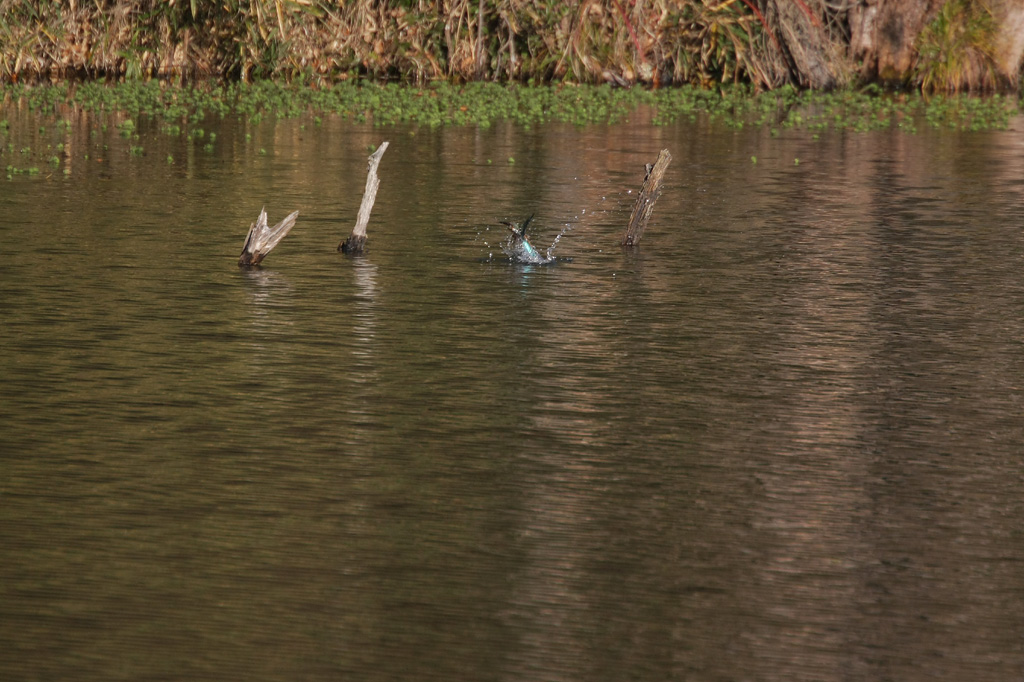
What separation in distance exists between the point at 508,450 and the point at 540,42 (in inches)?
1083

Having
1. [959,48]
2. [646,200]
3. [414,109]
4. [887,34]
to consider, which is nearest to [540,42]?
[414,109]

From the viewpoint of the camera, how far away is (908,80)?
117 feet

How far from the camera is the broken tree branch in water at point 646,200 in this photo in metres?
14.9

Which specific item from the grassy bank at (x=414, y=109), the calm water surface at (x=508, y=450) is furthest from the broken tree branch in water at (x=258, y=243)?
the grassy bank at (x=414, y=109)

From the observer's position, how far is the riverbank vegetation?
33750 mm

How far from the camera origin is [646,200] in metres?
15.1

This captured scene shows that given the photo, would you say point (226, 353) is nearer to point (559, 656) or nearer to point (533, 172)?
point (559, 656)

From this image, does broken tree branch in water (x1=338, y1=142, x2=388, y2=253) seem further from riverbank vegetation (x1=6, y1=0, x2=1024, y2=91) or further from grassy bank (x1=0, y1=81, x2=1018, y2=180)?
riverbank vegetation (x1=6, y1=0, x2=1024, y2=91)

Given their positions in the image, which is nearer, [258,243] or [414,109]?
[258,243]

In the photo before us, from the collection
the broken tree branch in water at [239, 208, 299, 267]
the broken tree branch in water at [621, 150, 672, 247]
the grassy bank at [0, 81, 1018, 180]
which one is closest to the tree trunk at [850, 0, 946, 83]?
the grassy bank at [0, 81, 1018, 180]

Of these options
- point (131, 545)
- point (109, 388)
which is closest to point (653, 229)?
point (109, 388)

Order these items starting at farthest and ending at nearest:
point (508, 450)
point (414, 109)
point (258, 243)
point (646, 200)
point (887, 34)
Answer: point (887, 34) < point (414, 109) < point (646, 200) < point (258, 243) < point (508, 450)

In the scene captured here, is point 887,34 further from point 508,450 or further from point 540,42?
point 508,450

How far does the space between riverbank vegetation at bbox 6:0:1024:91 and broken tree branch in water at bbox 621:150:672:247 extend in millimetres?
18696
